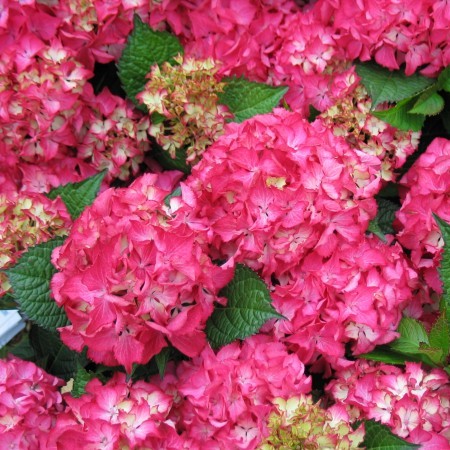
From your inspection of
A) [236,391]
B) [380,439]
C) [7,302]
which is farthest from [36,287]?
[380,439]

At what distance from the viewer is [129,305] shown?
105 centimetres

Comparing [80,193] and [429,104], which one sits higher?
[429,104]

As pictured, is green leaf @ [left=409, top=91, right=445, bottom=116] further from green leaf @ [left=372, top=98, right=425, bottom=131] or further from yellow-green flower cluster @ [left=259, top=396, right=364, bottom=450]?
yellow-green flower cluster @ [left=259, top=396, right=364, bottom=450]

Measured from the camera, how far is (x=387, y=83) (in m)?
1.45

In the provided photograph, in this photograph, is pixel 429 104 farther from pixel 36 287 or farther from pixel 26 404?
pixel 26 404

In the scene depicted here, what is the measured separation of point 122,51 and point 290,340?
783mm

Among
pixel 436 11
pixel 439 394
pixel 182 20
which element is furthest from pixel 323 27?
pixel 439 394

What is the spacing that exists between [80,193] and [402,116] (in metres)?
0.66

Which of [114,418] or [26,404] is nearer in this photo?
[114,418]

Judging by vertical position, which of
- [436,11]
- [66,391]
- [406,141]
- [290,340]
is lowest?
[66,391]

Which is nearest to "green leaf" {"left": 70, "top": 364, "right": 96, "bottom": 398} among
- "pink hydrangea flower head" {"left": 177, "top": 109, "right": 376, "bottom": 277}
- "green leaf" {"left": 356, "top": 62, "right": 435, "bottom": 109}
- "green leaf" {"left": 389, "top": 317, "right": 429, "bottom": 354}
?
"pink hydrangea flower head" {"left": 177, "top": 109, "right": 376, "bottom": 277}

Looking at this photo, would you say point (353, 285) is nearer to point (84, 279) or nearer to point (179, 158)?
point (84, 279)

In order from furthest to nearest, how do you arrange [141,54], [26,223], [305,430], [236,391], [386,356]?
[141,54] → [26,223] → [386,356] → [236,391] → [305,430]

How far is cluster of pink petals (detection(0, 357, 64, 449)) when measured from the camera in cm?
120
